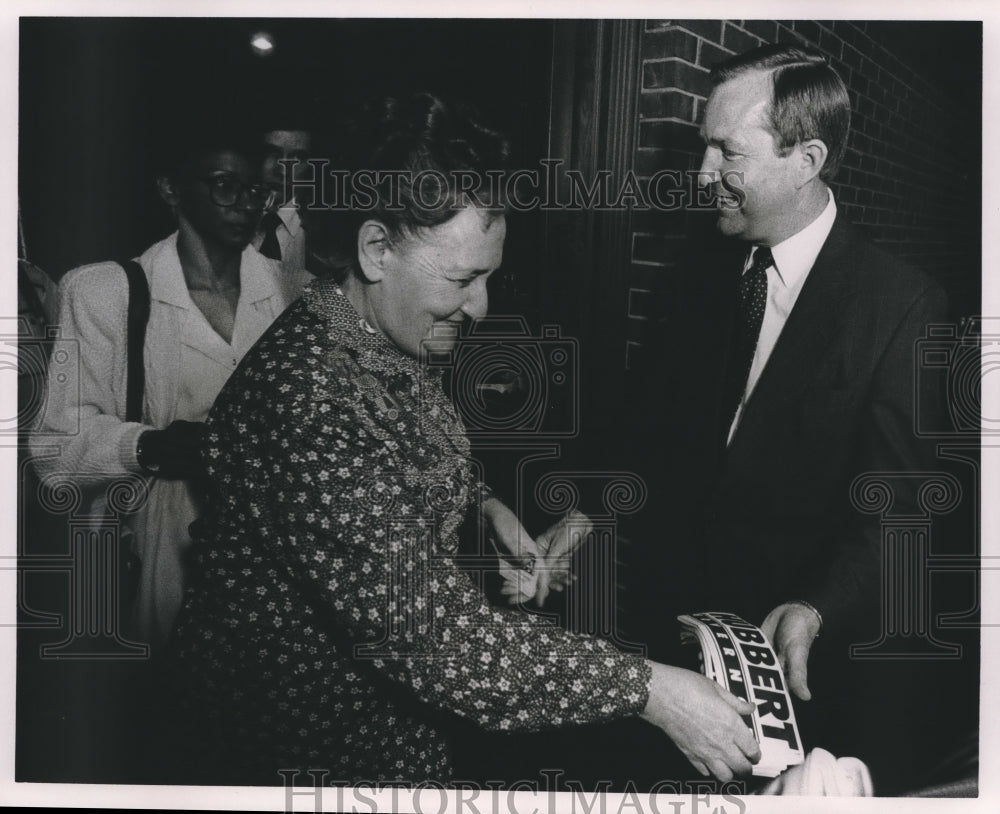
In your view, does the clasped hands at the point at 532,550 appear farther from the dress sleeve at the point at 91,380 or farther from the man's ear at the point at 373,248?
the dress sleeve at the point at 91,380

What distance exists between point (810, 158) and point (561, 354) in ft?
2.48

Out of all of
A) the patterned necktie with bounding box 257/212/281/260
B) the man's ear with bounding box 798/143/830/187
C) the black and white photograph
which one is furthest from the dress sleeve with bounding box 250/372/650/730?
the man's ear with bounding box 798/143/830/187

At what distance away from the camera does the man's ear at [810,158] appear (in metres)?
2.16

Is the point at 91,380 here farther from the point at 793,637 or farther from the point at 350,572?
the point at 793,637

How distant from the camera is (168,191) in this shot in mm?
2236

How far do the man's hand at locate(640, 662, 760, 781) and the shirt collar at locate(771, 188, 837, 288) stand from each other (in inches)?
38.4

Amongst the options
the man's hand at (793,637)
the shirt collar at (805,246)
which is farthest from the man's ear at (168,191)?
the man's hand at (793,637)

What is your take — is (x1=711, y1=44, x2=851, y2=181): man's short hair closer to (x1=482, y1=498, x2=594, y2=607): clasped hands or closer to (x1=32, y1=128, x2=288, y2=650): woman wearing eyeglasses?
(x1=482, y1=498, x2=594, y2=607): clasped hands

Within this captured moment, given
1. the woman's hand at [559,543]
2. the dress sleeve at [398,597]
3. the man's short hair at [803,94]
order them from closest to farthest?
1. the dress sleeve at [398,597]
2. the man's short hair at [803,94]
3. the woman's hand at [559,543]

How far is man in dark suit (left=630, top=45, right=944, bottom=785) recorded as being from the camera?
2168 mm

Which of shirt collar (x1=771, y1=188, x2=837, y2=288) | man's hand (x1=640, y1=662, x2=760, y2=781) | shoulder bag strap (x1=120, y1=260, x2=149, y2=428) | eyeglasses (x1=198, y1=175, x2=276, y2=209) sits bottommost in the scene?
man's hand (x1=640, y1=662, x2=760, y2=781)

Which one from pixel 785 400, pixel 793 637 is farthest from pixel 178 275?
pixel 793 637

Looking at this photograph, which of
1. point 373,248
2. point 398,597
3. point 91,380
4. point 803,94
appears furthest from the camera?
point 91,380

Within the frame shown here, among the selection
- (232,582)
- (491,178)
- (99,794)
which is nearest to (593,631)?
(232,582)
